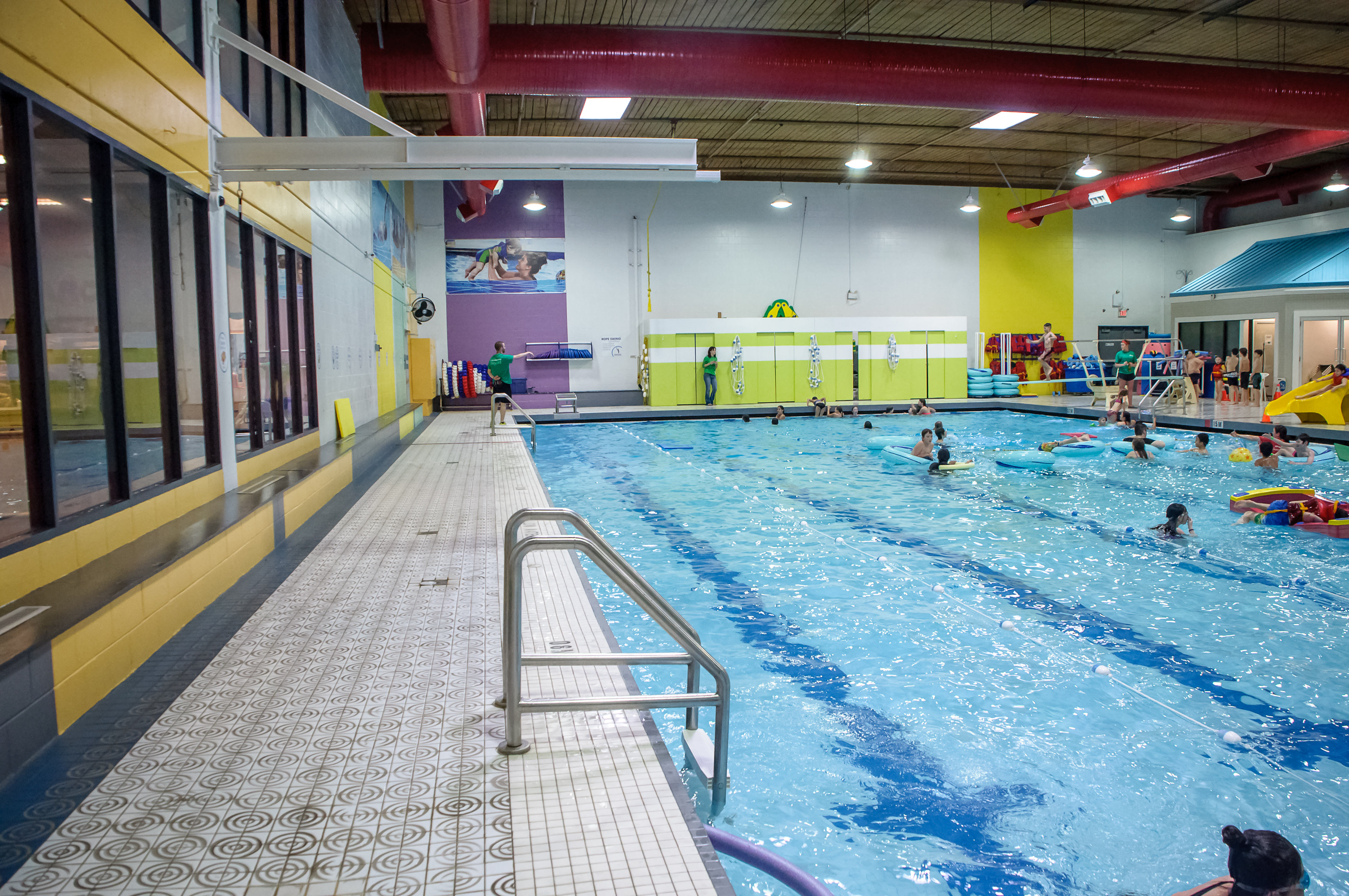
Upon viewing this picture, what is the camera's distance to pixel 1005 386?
2055cm

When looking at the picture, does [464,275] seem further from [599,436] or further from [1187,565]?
[1187,565]

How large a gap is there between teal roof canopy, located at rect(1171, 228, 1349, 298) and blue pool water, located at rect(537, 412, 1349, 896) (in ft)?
38.6

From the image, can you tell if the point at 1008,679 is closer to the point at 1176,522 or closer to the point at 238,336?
the point at 1176,522

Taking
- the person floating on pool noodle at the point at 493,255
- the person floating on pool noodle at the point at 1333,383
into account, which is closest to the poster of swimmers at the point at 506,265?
the person floating on pool noodle at the point at 493,255

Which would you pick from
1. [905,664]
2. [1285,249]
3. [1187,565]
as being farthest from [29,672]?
[1285,249]

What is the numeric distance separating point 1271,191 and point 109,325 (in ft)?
77.0

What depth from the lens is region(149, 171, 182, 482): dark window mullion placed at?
16.0ft

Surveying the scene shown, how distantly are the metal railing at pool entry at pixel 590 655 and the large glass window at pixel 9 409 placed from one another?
6.73 ft

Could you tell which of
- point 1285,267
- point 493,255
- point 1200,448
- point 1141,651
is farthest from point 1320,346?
point 1141,651

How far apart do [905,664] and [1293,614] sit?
258 centimetres

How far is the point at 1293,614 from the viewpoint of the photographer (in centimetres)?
503

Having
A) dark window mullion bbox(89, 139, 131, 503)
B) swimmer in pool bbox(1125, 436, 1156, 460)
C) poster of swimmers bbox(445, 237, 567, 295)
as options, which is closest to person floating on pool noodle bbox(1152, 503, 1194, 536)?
swimmer in pool bbox(1125, 436, 1156, 460)

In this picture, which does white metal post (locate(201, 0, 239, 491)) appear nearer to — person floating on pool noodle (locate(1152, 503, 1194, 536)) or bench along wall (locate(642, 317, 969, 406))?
person floating on pool noodle (locate(1152, 503, 1194, 536))

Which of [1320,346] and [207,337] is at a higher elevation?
[1320,346]
